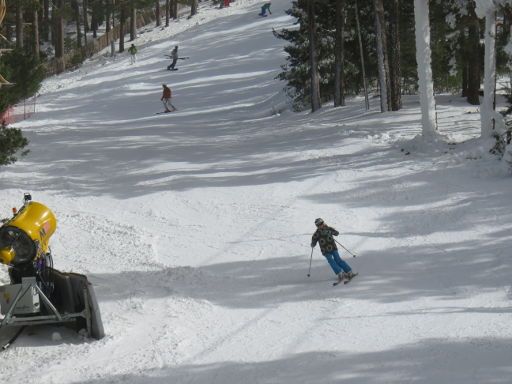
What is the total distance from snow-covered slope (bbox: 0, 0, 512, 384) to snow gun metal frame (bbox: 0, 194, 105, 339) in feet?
1.11

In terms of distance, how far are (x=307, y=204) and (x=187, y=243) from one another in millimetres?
3057

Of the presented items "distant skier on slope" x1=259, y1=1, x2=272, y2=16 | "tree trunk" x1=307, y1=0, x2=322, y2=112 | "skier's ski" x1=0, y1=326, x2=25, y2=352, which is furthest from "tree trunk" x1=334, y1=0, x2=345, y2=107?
"distant skier on slope" x1=259, y1=1, x2=272, y2=16

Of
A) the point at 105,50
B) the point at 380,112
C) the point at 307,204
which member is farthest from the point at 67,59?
the point at 307,204

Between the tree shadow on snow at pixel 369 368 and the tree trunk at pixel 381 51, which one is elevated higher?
the tree trunk at pixel 381 51

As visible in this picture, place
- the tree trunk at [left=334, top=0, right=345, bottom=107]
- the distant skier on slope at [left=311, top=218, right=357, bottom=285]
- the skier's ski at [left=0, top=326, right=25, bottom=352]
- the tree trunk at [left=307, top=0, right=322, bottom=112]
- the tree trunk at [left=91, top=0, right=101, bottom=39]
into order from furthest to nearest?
the tree trunk at [left=91, top=0, right=101, bottom=39] → the tree trunk at [left=307, top=0, right=322, bottom=112] → the tree trunk at [left=334, top=0, right=345, bottom=107] → the distant skier on slope at [left=311, top=218, right=357, bottom=285] → the skier's ski at [left=0, top=326, right=25, bottom=352]

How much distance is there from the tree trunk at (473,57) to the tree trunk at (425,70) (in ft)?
9.99

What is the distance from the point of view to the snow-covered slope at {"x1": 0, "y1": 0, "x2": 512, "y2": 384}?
902 centimetres

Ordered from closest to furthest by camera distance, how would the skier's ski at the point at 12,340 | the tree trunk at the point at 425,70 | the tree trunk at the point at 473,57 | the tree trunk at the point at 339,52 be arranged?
the skier's ski at the point at 12,340 < the tree trunk at the point at 425,70 < the tree trunk at the point at 473,57 < the tree trunk at the point at 339,52

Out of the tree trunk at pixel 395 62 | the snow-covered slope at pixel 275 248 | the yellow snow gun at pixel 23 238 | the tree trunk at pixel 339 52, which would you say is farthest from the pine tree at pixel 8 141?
the tree trunk at pixel 339 52

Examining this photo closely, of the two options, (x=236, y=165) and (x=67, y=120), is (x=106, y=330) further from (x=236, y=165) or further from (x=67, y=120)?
(x=67, y=120)

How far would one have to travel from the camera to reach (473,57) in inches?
945

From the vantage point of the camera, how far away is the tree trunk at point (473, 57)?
22.6m

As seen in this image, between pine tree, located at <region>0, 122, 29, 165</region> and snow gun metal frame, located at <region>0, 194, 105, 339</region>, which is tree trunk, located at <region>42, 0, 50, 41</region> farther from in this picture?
snow gun metal frame, located at <region>0, 194, 105, 339</region>

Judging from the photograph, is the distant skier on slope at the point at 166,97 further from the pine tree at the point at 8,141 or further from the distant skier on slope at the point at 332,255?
the distant skier on slope at the point at 332,255
